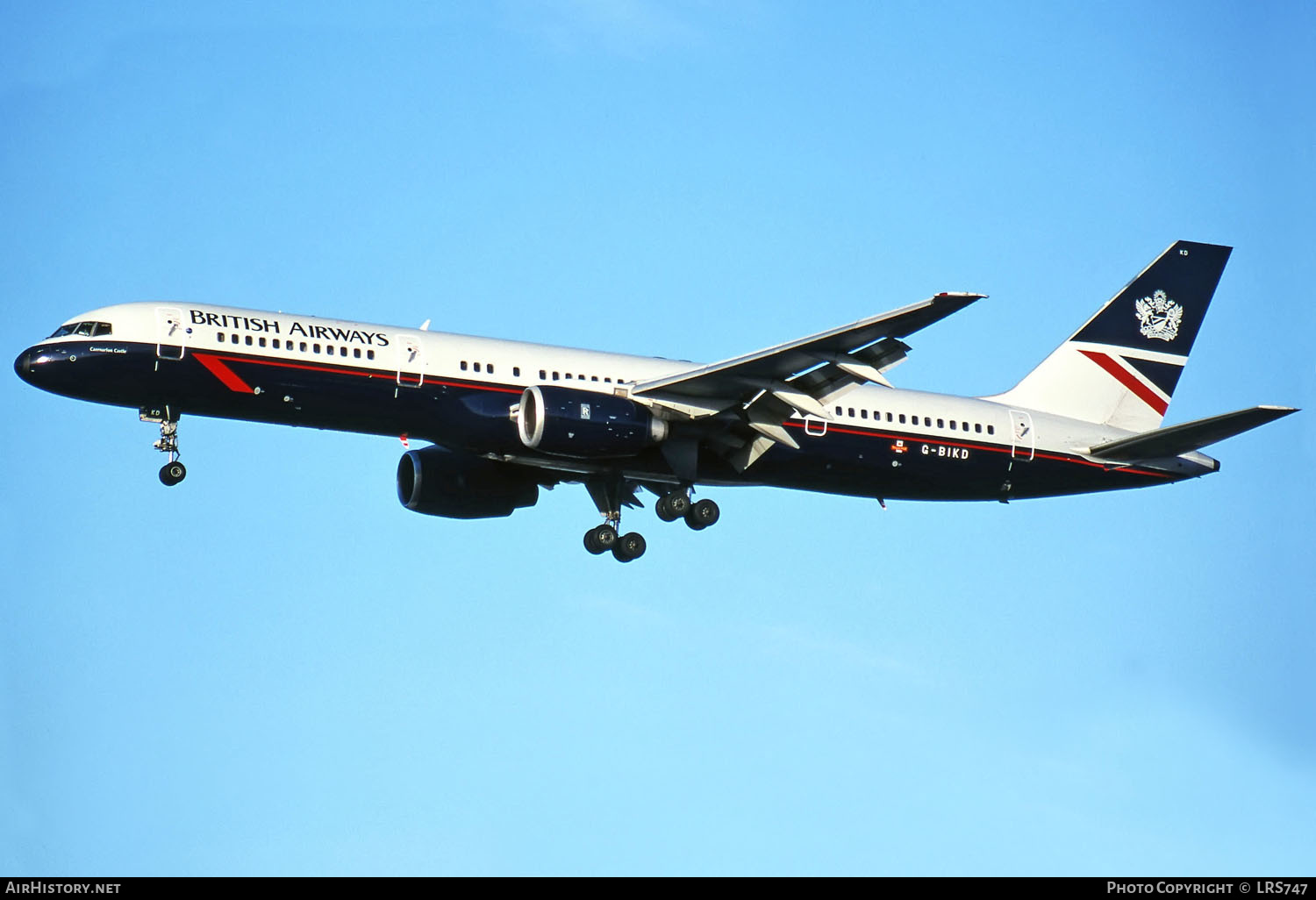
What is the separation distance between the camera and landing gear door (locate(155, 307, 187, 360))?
40938 millimetres

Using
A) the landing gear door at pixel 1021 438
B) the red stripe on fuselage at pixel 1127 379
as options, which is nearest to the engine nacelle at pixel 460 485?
the landing gear door at pixel 1021 438

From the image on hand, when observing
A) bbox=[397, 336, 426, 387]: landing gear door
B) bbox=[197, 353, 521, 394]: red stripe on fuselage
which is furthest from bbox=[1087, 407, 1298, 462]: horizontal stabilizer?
bbox=[397, 336, 426, 387]: landing gear door

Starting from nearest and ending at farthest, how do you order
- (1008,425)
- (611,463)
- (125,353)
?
1. (125,353)
2. (611,463)
3. (1008,425)

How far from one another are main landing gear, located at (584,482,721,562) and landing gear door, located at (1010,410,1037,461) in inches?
329

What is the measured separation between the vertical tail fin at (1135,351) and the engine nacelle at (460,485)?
14.2 meters

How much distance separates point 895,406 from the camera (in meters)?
46.9

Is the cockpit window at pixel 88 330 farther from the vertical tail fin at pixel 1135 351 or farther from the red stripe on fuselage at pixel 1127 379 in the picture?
the red stripe on fuselage at pixel 1127 379

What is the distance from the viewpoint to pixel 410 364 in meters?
42.5

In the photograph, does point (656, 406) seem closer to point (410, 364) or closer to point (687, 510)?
point (687, 510)
